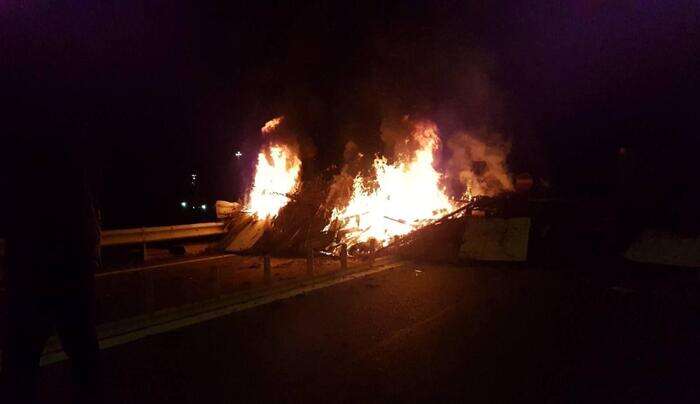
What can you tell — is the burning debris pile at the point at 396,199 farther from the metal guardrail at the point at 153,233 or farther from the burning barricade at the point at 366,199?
the metal guardrail at the point at 153,233

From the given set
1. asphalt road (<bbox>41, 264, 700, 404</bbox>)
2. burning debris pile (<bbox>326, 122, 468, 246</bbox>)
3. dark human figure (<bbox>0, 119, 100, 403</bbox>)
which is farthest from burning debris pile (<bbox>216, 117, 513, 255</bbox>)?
dark human figure (<bbox>0, 119, 100, 403</bbox>)

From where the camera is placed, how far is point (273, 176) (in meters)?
17.7

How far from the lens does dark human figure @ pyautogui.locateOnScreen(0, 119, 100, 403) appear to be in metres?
3.42

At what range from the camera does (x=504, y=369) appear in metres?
4.80

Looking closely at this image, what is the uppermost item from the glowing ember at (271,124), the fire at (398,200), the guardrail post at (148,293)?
the glowing ember at (271,124)

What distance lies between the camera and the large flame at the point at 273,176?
53.5ft

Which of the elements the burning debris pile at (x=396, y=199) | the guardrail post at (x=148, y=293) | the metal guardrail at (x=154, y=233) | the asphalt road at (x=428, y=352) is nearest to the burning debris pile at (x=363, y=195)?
the burning debris pile at (x=396, y=199)

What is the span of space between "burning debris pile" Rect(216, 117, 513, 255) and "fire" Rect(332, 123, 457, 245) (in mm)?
28

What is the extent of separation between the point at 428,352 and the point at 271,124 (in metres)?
14.3

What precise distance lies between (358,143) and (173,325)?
13.6 metres

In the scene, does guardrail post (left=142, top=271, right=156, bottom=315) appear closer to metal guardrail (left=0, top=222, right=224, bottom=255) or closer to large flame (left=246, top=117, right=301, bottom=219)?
metal guardrail (left=0, top=222, right=224, bottom=255)

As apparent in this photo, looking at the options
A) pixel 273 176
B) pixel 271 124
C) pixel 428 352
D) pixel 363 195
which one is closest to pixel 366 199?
pixel 363 195

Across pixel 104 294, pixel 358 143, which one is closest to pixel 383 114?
pixel 358 143

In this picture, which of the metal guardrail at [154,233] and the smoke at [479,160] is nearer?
the metal guardrail at [154,233]
